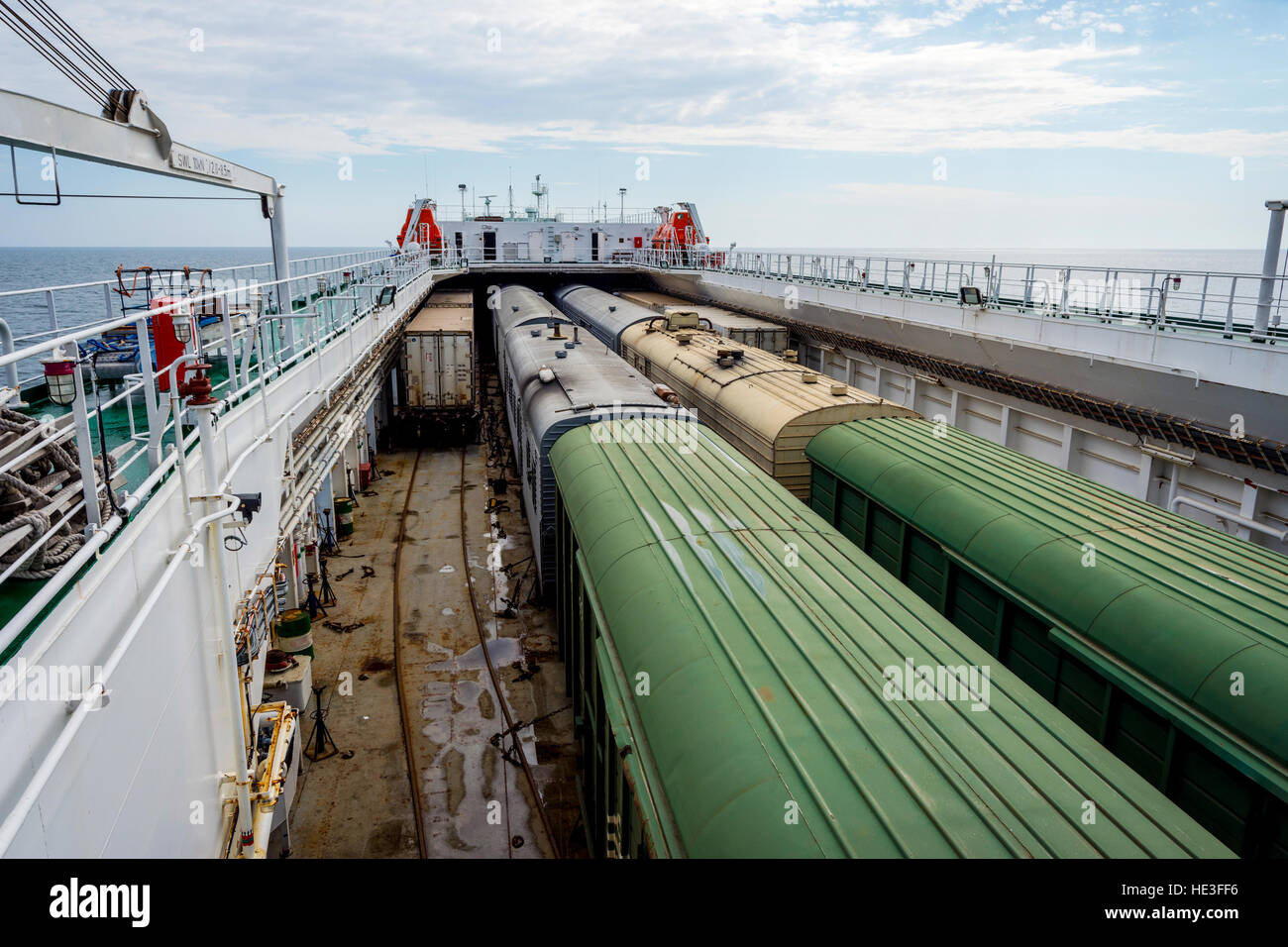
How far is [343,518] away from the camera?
→ 1599 centimetres

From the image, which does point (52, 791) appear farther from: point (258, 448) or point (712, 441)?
point (712, 441)

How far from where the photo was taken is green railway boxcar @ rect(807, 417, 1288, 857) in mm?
4758

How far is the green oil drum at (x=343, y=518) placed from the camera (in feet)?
52.2

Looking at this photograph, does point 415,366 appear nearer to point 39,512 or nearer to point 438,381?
point 438,381

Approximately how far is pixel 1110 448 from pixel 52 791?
12.3m

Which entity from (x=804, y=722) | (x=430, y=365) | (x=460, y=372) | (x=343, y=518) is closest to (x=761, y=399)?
(x=804, y=722)

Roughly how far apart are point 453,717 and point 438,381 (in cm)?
1374

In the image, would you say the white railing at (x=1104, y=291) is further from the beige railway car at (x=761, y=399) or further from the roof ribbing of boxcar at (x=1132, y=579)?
the beige railway car at (x=761, y=399)

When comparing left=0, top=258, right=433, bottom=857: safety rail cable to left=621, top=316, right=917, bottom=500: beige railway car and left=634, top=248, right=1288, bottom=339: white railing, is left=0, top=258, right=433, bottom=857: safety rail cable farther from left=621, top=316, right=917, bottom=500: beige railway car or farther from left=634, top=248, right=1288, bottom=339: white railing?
left=634, top=248, right=1288, bottom=339: white railing

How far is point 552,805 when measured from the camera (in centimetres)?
837

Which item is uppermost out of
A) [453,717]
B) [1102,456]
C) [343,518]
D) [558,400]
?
[558,400]

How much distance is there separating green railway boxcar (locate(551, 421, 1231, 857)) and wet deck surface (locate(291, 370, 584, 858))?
1.71 m

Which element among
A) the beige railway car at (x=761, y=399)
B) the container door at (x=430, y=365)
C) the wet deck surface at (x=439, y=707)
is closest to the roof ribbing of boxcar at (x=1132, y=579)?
the beige railway car at (x=761, y=399)

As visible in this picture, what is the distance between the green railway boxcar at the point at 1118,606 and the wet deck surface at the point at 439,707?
4.64 metres
